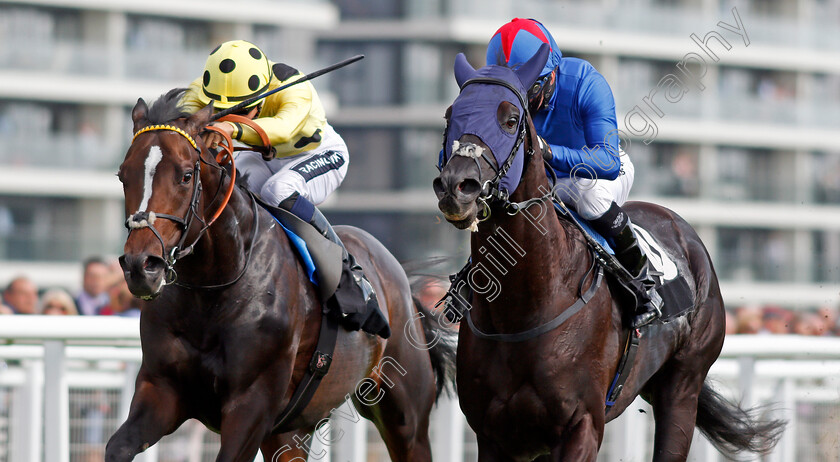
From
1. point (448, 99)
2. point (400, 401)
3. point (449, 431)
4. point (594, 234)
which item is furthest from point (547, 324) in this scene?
point (448, 99)

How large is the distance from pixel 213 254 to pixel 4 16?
26.1 metres

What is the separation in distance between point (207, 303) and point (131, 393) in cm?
135

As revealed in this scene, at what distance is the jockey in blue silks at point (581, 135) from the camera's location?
4105 mm

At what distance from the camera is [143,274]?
11.7 ft

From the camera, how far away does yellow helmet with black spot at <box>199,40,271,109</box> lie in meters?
4.57

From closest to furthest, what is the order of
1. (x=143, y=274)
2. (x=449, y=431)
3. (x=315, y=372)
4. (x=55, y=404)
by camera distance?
(x=143, y=274), (x=315, y=372), (x=55, y=404), (x=449, y=431)

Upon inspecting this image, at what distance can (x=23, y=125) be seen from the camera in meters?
28.1

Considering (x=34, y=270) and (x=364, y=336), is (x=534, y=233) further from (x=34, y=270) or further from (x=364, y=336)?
(x=34, y=270)

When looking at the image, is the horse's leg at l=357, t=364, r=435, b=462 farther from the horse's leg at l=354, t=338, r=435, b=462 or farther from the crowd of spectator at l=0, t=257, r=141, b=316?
the crowd of spectator at l=0, t=257, r=141, b=316

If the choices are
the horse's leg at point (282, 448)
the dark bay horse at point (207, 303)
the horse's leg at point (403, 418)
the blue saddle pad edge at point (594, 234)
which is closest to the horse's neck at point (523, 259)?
the blue saddle pad edge at point (594, 234)

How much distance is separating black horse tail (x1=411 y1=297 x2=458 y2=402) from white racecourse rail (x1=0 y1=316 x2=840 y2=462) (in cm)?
19

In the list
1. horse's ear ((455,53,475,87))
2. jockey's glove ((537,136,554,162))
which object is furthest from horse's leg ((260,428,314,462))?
horse's ear ((455,53,475,87))

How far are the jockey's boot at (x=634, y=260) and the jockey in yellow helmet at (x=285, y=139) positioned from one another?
1.06 meters

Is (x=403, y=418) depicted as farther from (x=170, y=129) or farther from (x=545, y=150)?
(x=170, y=129)
